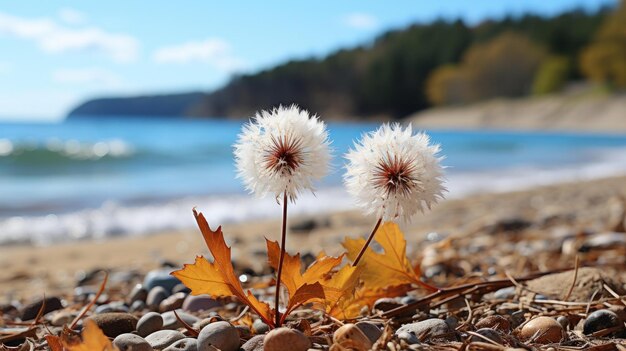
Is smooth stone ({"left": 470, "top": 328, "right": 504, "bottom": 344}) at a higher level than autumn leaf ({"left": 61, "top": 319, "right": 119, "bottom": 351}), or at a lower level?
lower

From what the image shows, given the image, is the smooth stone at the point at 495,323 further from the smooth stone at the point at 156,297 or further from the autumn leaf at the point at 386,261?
the smooth stone at the point at 156,297

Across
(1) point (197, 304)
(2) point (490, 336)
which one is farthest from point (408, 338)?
(1) point (197, 304)

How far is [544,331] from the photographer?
1.48 meters

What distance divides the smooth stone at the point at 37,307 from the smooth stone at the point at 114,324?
1.94ft

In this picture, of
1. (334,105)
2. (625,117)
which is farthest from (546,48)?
(334,105)

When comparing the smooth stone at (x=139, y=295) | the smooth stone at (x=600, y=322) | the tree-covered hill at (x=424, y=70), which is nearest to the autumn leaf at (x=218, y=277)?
the smooth stone at (x=600, y=322)

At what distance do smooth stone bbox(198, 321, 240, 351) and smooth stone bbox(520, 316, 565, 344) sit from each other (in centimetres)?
72

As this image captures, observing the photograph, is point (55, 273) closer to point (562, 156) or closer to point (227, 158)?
point (227, 158)

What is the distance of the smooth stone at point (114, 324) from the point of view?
1.65 m

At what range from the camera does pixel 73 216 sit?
8.45 meters

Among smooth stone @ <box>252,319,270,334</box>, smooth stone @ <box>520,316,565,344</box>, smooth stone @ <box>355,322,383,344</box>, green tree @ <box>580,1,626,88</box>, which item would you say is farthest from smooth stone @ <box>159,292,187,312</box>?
green tree @ <box>580,1,626,88</box>

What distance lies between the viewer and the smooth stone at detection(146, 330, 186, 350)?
58.6 inches

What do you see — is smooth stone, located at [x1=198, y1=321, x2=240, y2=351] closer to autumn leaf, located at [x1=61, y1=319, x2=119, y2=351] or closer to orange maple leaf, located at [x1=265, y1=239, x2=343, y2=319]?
orange maple leaf, located at [x1=265, y1=239, x2=343, y2=319]

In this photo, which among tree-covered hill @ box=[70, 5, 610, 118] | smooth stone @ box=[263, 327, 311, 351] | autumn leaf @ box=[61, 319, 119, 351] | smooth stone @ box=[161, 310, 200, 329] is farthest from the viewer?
tree-covered hill @ box=[70, 5, 610, 118]
